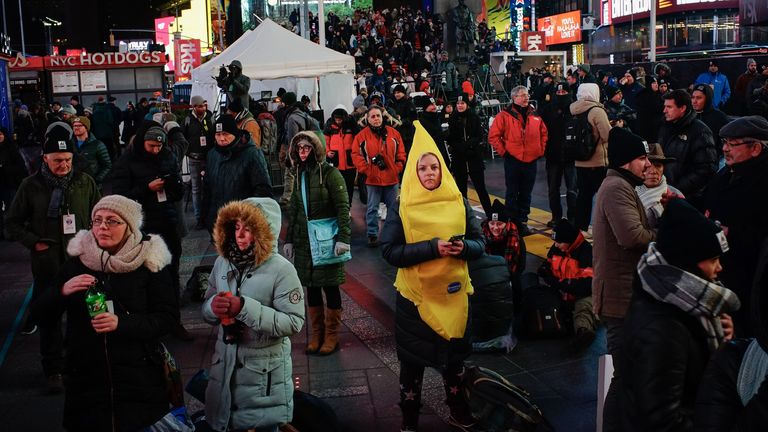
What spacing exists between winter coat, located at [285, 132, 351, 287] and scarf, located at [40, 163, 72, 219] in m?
1.84

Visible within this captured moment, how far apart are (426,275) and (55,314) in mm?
2121

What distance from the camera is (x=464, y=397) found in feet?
17.4

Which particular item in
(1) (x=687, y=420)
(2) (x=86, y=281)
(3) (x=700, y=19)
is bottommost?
(1) (x=687, y=420)

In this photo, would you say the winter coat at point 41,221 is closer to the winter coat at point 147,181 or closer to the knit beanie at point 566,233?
the winter coat at point 147,181

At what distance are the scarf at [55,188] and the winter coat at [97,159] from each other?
227cm

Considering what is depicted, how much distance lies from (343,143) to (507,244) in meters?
5.36

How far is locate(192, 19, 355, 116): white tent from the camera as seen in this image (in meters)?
18.5

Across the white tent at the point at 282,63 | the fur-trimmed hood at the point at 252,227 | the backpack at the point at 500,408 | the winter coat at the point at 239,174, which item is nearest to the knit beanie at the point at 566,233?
the backpack at the point at 500,408

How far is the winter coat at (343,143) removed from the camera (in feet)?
41.4

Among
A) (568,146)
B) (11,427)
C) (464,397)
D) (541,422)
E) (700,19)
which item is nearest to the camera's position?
(541,422)

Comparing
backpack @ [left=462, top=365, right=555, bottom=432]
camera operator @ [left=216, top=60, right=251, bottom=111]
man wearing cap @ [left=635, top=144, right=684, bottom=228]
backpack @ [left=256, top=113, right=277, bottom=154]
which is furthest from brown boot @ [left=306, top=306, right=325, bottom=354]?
backpack @ [left=256, top=113, right=277, bottom=154]

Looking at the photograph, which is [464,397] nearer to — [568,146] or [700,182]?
[700,182]

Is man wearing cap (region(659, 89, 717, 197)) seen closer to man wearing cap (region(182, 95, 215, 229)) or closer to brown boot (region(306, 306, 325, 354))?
brown boot (region(306, 306, 325, 354))

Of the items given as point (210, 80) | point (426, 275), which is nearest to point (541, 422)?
point (426, 275)
